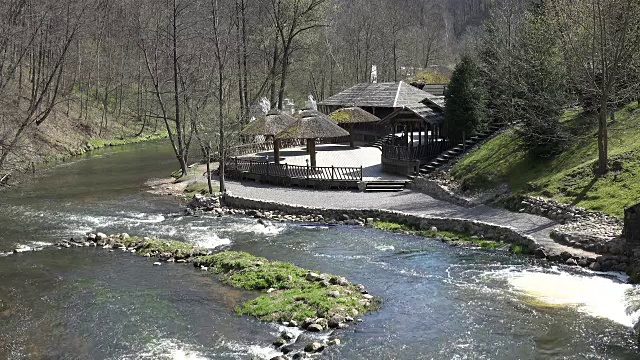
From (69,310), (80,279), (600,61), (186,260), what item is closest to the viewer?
(69,310)

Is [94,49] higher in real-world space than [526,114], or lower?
higher

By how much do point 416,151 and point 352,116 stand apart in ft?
36.0

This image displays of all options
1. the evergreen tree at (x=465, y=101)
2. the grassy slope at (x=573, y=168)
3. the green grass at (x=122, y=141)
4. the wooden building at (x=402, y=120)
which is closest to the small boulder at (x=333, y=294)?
the grassy slope at (x=573, y=168)

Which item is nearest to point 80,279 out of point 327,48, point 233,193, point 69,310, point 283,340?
point 69,310

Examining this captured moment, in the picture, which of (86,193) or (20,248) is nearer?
(20,248)

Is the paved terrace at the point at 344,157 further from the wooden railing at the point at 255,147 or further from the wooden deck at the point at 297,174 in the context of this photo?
the wooden deck at the point at 297,174

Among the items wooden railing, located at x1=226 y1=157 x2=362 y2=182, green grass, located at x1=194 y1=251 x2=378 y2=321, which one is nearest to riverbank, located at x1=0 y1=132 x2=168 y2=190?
wooden railing, located at x1=226 y1=157 x2=362 y2=182

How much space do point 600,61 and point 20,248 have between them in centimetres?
2452

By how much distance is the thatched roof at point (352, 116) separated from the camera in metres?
45.1

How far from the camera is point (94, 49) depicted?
71.8 metres

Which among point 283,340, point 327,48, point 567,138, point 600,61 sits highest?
point 327,48

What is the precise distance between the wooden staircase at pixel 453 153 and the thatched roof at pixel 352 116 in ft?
35.4

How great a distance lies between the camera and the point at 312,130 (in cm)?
3672

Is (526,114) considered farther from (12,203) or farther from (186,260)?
(12,203)
